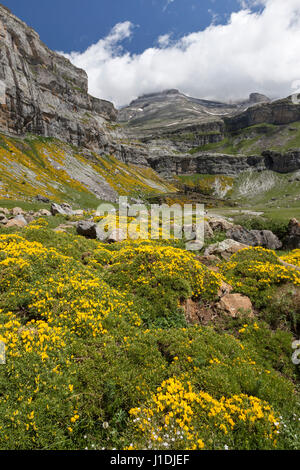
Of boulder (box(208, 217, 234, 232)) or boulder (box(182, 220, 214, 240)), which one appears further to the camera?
boulder (box(208, 217, 234, 232))

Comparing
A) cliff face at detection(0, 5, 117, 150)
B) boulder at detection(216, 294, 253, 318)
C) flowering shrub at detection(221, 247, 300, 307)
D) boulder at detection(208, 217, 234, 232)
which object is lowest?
boulder at detection(216, 294, 253, 318)

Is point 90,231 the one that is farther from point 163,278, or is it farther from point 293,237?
point 293,237

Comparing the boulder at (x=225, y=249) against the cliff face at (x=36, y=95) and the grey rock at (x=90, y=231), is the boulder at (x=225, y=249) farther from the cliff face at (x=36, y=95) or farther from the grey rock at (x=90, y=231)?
the cliff face at (x=36, y=95)

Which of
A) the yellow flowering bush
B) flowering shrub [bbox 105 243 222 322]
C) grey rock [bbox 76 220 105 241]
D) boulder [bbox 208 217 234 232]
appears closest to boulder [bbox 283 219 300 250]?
boulder [bbox 208 217 234 232]

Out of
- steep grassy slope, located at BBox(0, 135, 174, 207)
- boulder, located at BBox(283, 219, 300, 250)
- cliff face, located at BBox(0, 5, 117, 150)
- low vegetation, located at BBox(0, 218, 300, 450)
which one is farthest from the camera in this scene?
cliff face, located at BBox(0, 5, 117, 150)

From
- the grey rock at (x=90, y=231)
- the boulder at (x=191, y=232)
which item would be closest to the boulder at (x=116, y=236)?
the grey rock at (x=90, y=231)

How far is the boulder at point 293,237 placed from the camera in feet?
97.4

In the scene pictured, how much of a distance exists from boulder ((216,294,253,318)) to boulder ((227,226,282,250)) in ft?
54.3

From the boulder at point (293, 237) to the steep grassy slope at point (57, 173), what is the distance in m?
56.3

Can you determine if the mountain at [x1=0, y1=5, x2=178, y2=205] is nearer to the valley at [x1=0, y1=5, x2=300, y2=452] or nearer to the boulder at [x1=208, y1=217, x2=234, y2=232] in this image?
the boulder at [x1=208, y1=217, x2=234, y2=232]

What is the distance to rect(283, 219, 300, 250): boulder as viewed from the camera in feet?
97.4

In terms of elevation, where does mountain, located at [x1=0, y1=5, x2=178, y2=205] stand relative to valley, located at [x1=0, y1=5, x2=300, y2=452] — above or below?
Result: above

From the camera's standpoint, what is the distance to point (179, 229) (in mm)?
25328

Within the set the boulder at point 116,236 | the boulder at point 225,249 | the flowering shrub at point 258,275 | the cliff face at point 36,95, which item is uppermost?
the cliff face at point 36,95
